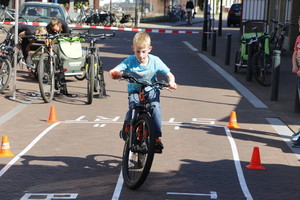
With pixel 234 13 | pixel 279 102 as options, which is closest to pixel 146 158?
pixel 279 102

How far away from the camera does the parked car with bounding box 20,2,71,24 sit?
23688 mm

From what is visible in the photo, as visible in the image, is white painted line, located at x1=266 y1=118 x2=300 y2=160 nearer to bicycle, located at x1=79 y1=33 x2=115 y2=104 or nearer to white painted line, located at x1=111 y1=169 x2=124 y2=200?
white painted line, located at x1=111 y1=169 x2=124 y2=200

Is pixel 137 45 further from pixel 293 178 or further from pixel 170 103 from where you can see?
pixel 170 103

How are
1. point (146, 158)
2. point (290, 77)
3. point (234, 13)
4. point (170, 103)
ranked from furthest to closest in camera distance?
1. point (234, 13)
2. point (290, 77)
3. point (170, 103)
4. point (146, 158)

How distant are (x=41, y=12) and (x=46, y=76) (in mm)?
11191

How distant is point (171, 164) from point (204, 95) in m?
6.71

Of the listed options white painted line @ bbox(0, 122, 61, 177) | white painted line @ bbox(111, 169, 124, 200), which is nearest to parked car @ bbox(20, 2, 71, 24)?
white painted line @ bbox(0, 122, 61, 177)

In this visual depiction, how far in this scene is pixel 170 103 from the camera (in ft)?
44.9

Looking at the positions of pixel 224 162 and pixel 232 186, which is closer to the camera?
pixel 232 186

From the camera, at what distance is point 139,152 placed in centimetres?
710

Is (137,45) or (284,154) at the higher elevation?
(137,45)

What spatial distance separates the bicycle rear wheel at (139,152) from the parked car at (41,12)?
16680 mm

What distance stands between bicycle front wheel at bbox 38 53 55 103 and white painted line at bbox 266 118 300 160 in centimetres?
403

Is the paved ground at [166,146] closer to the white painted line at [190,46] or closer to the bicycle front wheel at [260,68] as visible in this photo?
the bicycle front wheel at [260,68]
